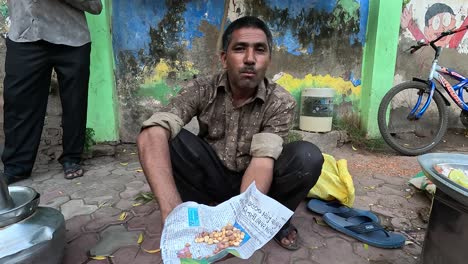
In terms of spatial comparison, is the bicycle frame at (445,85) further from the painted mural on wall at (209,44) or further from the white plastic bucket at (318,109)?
the white plastic bucket at (318,109)

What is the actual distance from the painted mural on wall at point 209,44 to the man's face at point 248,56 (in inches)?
62.0

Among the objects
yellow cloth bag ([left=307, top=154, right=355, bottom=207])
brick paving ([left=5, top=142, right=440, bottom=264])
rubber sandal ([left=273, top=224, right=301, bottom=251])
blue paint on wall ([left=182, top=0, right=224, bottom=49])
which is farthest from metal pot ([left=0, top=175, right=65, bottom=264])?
blue paint on wall ([left=182, top=0, right=224, bottom=49])

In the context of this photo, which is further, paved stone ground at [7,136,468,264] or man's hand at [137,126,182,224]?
paved stone ground at [7,136,468,264]

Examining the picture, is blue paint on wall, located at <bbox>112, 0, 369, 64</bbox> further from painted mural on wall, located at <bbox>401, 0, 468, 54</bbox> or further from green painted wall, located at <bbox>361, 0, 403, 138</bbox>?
painted mural on wall, located at <bbox>401, 0, 468, 54</bbox>

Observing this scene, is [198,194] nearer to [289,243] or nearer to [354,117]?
[289,243]

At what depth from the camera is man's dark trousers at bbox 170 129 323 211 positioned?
157cm

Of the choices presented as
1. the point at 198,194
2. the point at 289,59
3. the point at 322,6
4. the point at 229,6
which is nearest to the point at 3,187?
the point at 198,194

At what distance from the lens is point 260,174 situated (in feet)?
4.93

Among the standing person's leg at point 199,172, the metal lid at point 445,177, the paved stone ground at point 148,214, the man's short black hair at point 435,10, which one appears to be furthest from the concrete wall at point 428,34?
the standing person's leg at point 199,172

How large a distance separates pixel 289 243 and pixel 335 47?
268 cm

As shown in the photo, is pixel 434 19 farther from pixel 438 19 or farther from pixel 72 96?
pixel 72 96

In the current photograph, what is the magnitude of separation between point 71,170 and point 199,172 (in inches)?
59.9

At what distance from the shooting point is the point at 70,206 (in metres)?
2.19

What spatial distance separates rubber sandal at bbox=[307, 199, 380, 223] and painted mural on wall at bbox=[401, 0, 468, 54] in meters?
2.79
